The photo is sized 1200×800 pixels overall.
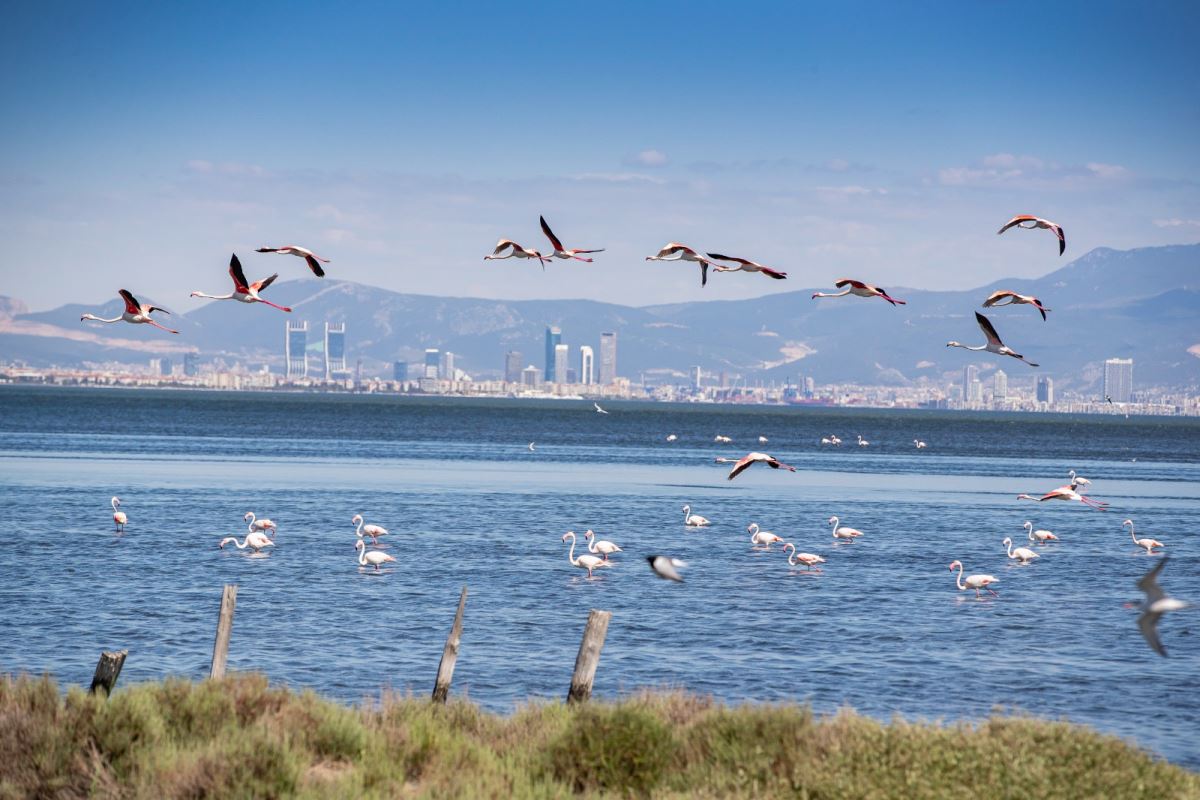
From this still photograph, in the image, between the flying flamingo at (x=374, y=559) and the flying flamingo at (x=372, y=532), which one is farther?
the flying flamingo at (x=372, y=532)

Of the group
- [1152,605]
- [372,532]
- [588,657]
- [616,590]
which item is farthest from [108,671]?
[372,532]

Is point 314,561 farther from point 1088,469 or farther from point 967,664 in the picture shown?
point 1088,469

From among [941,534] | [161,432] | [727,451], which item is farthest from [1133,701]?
[161,432]

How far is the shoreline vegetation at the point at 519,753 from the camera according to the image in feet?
39.4

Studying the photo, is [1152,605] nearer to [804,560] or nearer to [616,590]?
[616,590]

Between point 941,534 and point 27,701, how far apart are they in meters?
35.2

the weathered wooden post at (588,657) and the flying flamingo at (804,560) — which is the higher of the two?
the weathered wooden post at (588,657)

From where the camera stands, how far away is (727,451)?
4336 inches

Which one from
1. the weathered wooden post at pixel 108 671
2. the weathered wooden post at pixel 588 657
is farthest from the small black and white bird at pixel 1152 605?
the weathered wooden post at pixel 108 671

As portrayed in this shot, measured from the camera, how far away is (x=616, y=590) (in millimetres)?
31375

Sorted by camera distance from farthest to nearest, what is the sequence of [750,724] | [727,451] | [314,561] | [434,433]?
1. [434,433]
2. [727,451]
3. [314,561]
4. [750,724]

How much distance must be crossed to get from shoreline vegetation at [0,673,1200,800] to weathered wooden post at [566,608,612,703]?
0.78 meters

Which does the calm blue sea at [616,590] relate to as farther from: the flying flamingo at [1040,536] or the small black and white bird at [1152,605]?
the small black and white bird at [1152,605]

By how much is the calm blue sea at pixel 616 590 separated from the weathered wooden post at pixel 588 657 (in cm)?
407
